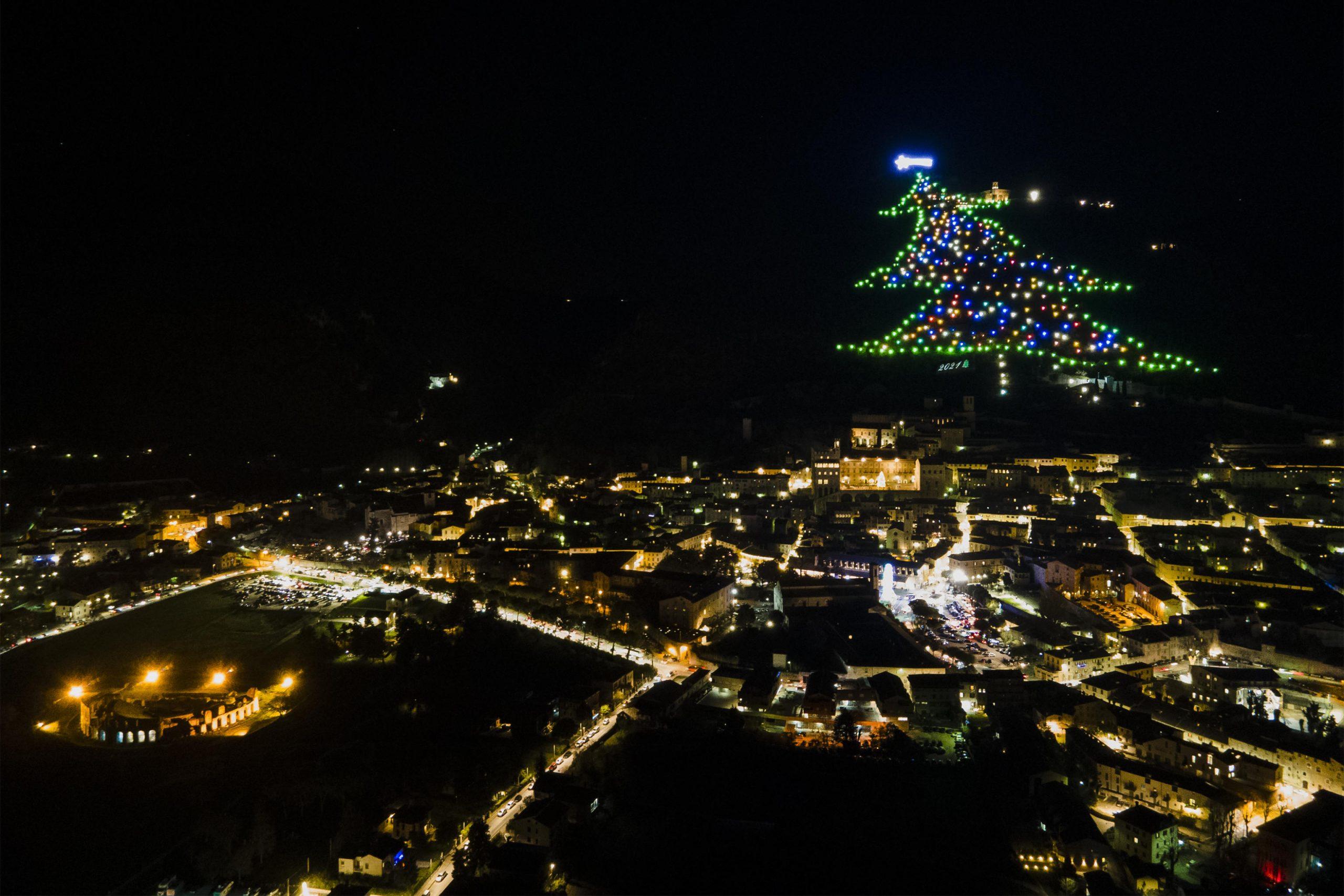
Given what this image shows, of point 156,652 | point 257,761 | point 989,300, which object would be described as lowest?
point 257,761

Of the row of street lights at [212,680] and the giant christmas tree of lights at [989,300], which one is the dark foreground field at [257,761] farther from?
the giant christmas tree of lights at [989,300]

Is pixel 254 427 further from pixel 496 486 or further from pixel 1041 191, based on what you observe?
pixel 1041 191

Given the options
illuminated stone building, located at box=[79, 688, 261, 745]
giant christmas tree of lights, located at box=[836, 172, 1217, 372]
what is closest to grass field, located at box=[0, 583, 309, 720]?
illuminated stone building, located at box=[79, 688, 261, 745]

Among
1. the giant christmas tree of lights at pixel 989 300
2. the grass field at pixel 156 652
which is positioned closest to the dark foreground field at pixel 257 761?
the grass field at pixel 156 652

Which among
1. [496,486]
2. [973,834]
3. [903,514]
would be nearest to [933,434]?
[903,514]

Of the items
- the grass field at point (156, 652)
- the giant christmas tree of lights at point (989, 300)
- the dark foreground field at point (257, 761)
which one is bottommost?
the dark foreground field at point (257, 761)

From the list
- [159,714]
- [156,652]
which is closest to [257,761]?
[159,714]

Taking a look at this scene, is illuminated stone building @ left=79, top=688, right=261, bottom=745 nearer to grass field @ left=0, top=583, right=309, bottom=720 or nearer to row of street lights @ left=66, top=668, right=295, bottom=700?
row of street lights @ left=66, top=668, right=295, bottom=700

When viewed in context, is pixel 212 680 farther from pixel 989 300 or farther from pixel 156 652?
pixel 989 300
